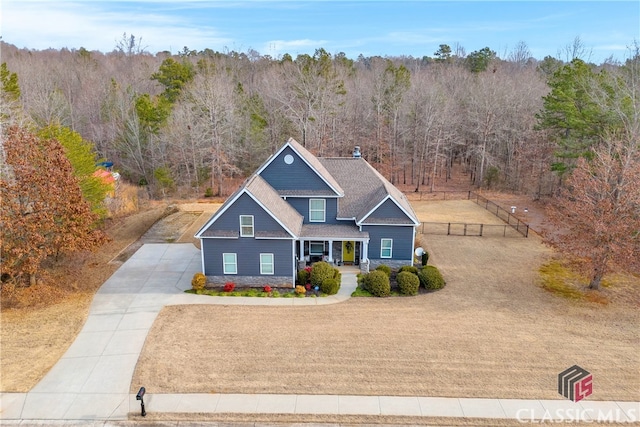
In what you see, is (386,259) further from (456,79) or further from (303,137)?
(456,79)

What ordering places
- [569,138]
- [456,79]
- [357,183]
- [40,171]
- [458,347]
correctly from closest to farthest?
1. [458,347]
2. [40,171]
3. [357,183]
4. [569,138]
5. [456,79]

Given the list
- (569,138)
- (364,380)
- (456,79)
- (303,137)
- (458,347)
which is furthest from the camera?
(456,79)

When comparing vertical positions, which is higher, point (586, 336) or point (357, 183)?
point (357, 183)

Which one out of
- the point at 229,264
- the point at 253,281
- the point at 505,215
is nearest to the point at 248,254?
the point at 229,264

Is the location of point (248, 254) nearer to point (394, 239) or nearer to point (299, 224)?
point (299, 224)

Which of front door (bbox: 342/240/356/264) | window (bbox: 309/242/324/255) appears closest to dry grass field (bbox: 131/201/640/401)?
front door (bbox: 342/240/356/264)

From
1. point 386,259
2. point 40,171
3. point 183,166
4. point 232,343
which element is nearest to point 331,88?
point 183,166

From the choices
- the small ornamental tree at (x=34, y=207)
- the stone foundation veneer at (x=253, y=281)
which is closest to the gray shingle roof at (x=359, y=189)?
the stone foundation veneer at (x=253, y=281)
